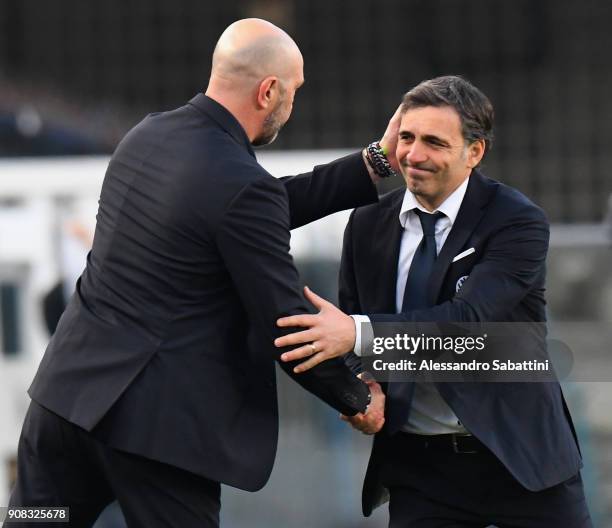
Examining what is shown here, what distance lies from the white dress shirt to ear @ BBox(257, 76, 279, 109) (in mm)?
390

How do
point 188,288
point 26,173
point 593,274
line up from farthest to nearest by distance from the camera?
point 593,274 < point 26,173 < point 188,288

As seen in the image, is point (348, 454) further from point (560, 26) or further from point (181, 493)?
point (560, 26)

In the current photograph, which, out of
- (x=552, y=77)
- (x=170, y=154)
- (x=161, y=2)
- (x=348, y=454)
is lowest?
(x=348, y=454)

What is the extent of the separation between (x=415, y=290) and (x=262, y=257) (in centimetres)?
40

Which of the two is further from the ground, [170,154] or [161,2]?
[161,2]

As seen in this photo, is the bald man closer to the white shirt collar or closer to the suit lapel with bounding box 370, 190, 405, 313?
the suit lapel with bounding box 370, 190, 405, 313

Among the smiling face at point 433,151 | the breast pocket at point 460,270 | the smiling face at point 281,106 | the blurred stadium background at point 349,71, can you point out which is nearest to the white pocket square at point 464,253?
the breast pocket at point 460,270

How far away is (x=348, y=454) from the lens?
452cm

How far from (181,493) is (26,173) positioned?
1.93m

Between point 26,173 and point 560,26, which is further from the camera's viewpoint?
point 560,26

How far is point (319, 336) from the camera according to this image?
2.92 metres

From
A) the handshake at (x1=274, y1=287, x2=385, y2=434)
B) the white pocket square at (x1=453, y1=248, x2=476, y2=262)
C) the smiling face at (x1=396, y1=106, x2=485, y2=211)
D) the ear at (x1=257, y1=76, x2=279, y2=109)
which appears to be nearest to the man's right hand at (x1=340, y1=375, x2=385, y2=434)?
the handshake at (x1=274, y1=287, x2=385, y2=434)

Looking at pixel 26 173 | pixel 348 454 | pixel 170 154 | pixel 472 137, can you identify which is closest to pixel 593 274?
pixel 348 454

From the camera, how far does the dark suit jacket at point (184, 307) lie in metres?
2.80
